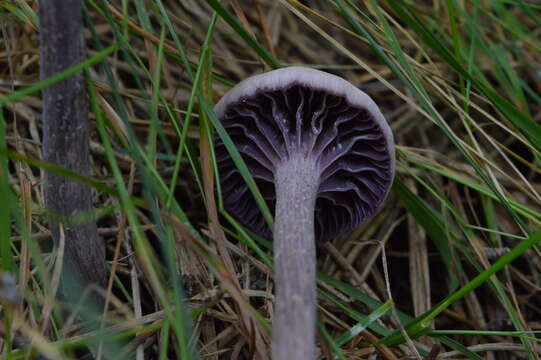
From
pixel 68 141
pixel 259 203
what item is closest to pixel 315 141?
pixel 259 203

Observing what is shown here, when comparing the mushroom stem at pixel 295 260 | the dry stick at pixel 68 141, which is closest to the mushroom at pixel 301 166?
the mushroom stem at pixel 295 260

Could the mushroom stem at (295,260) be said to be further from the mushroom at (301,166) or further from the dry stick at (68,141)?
the dry stick at (68,141)

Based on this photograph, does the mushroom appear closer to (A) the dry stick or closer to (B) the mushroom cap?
(B) the mushroom cap

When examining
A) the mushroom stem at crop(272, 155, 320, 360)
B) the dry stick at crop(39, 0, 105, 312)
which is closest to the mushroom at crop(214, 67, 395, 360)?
the mushroom stem at crop(272, 155, 320, 360)

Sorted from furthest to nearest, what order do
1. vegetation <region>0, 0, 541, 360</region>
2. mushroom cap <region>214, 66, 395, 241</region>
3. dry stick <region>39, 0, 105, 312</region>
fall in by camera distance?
mushroom cap <region>214, 66, 395, 241</region> < vegetation <region>0, 0, 541, 360</region> < dry stick <region>39, 0, 105, 312</region>

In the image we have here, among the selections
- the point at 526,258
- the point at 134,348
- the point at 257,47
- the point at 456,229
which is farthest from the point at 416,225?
the point at 134,348

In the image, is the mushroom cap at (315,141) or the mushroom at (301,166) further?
the mushroom cap at (315,141)

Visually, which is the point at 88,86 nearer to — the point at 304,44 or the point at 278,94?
the point at 278,94
